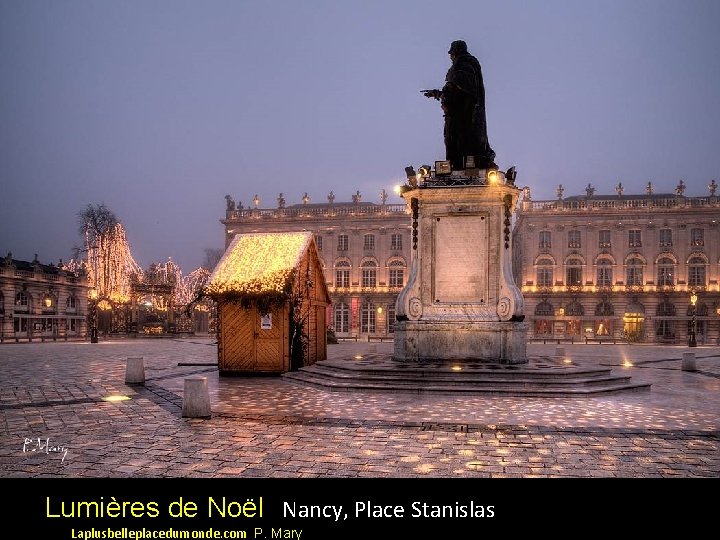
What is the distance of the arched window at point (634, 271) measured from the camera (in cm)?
5678

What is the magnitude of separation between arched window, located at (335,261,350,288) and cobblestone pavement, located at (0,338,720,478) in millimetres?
51407

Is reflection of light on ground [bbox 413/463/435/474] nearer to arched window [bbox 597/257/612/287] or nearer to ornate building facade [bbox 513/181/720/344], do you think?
ornate building facade [bbox 513/181/720/344]

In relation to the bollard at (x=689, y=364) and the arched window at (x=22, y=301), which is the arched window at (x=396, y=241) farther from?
the bollard at (x=689, y=364)

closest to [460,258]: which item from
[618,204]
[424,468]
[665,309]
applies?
[424,468]

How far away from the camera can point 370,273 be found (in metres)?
64.1

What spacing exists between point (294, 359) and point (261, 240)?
3.82 metres

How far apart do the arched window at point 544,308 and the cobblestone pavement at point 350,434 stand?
45.6m

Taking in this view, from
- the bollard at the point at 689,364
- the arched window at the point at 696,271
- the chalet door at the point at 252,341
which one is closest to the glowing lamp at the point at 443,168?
the chalet door at the point at 252,341

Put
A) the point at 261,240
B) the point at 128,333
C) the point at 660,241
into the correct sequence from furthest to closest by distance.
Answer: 1. the point at 660,241
2. the point at 128,333
3. the point at 261,240

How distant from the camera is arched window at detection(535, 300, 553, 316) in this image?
2267 inches

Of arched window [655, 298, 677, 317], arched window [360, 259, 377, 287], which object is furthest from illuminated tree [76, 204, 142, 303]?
arched window [655, 298, 677, 317]

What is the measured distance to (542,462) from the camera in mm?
6457

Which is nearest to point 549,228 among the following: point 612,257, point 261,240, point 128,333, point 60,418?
point 612,257
